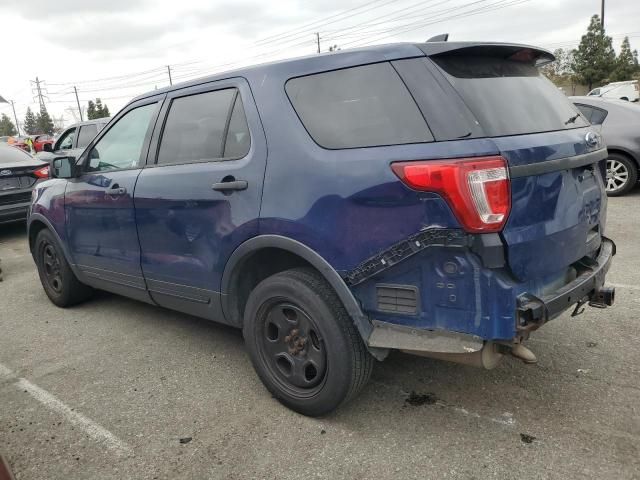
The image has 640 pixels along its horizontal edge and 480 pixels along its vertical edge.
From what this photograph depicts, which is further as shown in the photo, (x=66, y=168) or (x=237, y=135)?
(x=66, y=168)

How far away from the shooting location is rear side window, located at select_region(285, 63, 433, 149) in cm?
237

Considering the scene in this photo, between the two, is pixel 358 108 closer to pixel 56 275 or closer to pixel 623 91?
pixel 56 275

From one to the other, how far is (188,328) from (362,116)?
8.24ft

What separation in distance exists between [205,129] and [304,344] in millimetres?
1478

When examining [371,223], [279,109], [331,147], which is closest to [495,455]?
[371,223]

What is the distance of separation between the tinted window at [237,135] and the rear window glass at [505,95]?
1129 mm

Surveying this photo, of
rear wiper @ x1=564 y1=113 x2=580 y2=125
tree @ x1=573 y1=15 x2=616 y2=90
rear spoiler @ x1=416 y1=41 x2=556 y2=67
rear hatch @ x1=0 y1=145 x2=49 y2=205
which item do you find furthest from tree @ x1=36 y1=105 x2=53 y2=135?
rear wiper @ x1=564 y1=113 x2=580 y2=125

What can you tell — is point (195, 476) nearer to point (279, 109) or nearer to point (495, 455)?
point (495, 455)

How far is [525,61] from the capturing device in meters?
2.88

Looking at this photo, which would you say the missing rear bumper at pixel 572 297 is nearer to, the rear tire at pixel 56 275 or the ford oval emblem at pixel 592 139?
the ford oval emblem at pixel 592 139

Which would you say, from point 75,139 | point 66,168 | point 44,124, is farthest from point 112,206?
point 44,124

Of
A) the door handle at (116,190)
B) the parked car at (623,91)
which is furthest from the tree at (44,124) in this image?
the door handle at (116,190)

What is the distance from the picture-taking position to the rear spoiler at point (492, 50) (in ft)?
8.00

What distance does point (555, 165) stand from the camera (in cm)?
238
